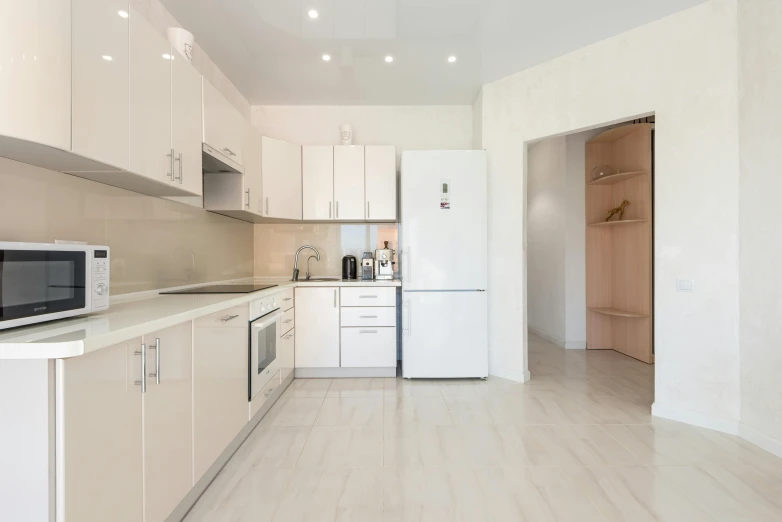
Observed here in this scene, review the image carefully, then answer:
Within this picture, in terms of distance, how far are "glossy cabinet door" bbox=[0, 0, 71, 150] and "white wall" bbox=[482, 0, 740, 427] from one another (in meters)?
3.19

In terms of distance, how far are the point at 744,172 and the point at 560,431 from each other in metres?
1.97

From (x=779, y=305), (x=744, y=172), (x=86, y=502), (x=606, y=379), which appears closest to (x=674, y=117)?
(x=744, y=172)

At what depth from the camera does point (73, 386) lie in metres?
0.97

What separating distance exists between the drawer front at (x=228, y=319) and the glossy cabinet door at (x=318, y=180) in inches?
62.9

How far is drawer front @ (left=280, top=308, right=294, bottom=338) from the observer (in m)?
3.03

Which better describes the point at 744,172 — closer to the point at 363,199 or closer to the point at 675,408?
the point at 675,408


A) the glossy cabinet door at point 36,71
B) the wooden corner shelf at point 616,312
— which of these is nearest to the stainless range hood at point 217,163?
the glossy cabinet door at point 36,71

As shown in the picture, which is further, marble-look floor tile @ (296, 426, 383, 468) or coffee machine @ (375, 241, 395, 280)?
coffee machine @ (375, 241, 395, 280)

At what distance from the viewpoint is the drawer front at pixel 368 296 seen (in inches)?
135

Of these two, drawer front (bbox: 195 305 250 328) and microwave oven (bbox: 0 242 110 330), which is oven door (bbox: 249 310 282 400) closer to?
drawer front (bbox: 195 305 250 328)

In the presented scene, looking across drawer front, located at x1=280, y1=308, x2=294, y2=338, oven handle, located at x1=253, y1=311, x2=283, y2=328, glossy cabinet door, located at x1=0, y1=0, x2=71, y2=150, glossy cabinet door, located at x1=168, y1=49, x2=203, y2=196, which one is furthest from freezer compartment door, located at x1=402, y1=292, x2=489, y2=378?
glossy cabinet door, located at x1=0, y1=0, x2=71, y2=150

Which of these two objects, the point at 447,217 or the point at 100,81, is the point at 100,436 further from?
the point at 447,217

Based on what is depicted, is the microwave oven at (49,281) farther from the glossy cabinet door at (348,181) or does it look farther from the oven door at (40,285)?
the glossy cabinet door at (348,181)

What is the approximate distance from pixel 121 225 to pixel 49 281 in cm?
84
